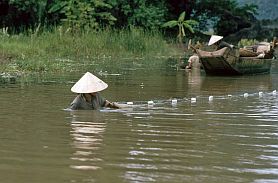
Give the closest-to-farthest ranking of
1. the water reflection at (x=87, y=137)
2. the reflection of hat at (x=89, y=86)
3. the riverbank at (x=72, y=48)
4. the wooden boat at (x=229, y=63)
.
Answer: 1. the water reflection at (x=87, y=137)
2. the reflection of hat at (x=89, y=86)
3. the wooden boat at (x=229, y=63)
4. the riverbank at (x=72, y=48)

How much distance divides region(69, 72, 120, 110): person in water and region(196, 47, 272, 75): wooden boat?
23.7 feet

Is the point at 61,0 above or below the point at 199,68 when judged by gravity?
above

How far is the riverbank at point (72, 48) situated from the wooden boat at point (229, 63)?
3857 mm

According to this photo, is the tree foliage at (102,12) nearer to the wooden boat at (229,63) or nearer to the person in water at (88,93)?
the wooden boat at (229,63)

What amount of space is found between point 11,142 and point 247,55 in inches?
503

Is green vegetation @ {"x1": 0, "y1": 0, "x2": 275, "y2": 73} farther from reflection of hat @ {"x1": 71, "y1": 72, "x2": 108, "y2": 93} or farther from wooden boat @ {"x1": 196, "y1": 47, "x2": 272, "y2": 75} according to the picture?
reflection of hat @ {"x1": 71, "y1": 72, "x2": 108, "y2": 93}

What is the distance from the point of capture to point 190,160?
512 centimetres

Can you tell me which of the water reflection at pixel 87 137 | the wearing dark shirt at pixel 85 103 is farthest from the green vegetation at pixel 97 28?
the water reflection at pixel 87 137

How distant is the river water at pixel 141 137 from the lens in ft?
15.3

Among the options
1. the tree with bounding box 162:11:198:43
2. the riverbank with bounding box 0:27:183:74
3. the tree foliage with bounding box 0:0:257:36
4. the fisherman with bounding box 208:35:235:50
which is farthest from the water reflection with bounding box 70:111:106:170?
the tree with bounding box 162:11:198:43

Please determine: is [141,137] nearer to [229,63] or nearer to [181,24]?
[229,63]

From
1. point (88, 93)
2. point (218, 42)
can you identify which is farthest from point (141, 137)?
point (218, 42)

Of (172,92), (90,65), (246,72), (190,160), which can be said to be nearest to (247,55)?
(246,72)

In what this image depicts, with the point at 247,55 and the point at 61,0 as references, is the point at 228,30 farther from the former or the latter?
the point at 247,55
